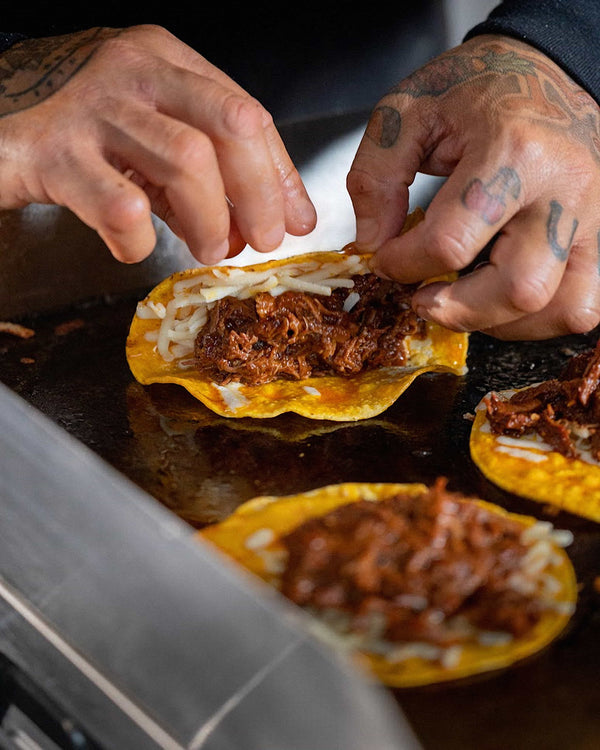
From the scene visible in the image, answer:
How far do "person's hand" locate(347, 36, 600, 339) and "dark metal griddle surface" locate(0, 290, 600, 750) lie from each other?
14.1 inches

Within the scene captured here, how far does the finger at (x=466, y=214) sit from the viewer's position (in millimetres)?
2469

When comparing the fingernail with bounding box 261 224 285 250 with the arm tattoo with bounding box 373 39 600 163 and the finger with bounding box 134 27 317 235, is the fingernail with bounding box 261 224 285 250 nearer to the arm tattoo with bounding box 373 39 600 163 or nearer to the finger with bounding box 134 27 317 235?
the finger with bounding box 134 27 317 235

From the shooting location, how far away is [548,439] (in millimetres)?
2684

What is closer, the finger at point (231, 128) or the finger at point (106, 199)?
the finger at point (106, 199)

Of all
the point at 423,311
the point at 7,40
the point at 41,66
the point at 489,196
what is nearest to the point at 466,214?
the point at 489,196

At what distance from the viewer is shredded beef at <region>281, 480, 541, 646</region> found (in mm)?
1868

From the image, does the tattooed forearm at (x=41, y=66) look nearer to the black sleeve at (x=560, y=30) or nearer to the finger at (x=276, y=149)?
the finger at (x=276, y=149)

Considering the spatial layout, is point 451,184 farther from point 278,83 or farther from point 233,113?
point 278,83

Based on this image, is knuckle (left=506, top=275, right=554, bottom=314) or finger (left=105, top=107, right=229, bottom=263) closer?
finger (left=105, top=107, right=229, bottom=263)

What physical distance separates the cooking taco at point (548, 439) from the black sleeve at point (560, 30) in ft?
3.26

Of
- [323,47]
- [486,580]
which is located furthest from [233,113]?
[323,47]

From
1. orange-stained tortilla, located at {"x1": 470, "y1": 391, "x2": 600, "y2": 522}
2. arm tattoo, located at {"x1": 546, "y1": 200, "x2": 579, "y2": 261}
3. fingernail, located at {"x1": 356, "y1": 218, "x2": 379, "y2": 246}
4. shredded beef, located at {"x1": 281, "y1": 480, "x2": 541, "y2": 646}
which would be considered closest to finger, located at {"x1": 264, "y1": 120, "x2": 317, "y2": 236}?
fingernail, located at {"x1": 356, "y1": 218, "x2": 379, "y2": 246}

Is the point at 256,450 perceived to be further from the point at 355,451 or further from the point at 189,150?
the point at 189,150

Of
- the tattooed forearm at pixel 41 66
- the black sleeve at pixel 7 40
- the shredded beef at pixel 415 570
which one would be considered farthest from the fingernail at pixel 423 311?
the black sleeve at pixel 7 40
